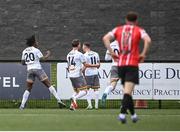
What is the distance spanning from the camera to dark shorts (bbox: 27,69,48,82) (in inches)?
716

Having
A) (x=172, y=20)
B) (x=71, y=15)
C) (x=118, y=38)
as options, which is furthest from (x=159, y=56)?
(x=118, y=38)

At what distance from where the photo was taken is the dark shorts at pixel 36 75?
1819 cm

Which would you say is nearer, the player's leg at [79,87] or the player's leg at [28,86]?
the player's leg at [28,86]

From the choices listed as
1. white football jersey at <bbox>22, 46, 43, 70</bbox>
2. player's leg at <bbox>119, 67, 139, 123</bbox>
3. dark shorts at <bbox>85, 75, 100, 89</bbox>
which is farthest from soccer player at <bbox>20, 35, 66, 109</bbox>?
player's leg at <bbox>119, 67, 139, 123</bbox>

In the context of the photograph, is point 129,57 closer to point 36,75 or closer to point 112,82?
point 112,82

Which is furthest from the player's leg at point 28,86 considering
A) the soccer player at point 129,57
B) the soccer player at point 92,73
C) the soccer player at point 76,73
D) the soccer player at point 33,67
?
the soccer player at point 129,57

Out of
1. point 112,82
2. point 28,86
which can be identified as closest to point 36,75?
point 28,86

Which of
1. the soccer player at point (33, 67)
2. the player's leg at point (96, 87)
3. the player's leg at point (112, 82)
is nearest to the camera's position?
the player's leg at point (112, 82)

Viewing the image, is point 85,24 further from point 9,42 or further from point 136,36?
point 136,36

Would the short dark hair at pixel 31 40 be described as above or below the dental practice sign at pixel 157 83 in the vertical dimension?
above

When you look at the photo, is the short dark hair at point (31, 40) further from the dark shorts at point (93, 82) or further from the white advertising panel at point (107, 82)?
the dark shorts at point (93, 82)

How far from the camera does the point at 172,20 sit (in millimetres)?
29219

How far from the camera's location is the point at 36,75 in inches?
719

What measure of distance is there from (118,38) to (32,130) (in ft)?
6.99
